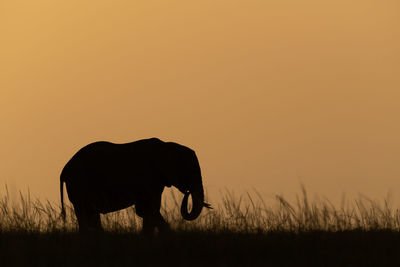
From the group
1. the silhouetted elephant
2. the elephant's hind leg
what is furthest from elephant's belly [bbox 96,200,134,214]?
the elephant's hind leg

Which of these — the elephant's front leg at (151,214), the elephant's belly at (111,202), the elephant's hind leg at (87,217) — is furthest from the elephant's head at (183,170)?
the elephant's hind leg at (87,217)

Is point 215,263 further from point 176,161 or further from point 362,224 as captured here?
point 176,161

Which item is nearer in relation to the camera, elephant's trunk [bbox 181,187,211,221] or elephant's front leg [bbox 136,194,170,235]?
elephant's front leg [bbox 136,194,170,235]

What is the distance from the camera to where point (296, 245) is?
9.62 m

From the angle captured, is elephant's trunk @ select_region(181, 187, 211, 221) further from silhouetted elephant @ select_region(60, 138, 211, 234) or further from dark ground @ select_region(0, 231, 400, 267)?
dark ground @ select_region(0, 231, 400, 267)

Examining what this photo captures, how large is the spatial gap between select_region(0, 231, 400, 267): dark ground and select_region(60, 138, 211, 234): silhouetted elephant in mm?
2438

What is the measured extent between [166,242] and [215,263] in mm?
787

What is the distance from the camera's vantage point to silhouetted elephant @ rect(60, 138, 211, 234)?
41.5 ft

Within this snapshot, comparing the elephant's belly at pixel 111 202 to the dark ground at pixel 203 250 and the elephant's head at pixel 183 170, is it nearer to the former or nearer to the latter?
the elephant's head at pixel 183 170

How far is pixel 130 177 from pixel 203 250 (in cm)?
401

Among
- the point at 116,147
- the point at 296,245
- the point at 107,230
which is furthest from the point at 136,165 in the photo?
the point at 296,245

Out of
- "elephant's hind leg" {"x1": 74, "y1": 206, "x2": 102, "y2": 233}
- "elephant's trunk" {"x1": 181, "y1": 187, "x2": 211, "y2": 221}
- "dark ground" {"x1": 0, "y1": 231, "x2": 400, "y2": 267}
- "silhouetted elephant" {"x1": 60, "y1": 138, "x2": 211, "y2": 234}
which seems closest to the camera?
"dark ground" {"x1": 0, "y1": 231, "x2": 400, "y2": 267}

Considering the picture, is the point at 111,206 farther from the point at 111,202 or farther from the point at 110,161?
the point at 110,161

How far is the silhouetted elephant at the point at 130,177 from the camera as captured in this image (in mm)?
12648
